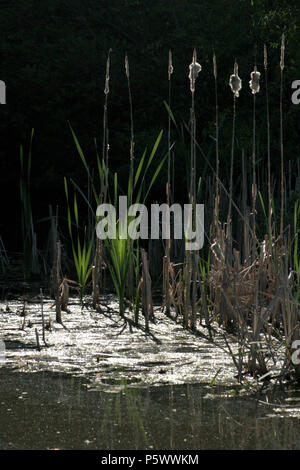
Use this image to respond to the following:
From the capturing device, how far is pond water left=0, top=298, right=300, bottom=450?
2615mm

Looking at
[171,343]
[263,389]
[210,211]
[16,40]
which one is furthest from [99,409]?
[16,40]

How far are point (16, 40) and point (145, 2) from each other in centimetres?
165

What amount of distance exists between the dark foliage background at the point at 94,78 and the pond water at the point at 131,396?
459 cm

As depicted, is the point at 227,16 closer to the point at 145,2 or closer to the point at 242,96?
the point at 242,96

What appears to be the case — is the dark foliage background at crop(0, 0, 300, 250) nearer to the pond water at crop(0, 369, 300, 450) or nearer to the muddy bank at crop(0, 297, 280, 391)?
the muddy bank at crop(0, 297, 280, 391)

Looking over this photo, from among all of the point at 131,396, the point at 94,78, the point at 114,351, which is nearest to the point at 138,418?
the point at 131,396

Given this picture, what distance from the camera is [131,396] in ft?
10.1

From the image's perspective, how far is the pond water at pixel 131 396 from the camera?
8.58 feet

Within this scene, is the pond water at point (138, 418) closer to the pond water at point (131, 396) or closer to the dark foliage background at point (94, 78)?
the pond water at point (131, 396)

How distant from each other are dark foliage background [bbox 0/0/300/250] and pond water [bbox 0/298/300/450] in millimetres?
4593

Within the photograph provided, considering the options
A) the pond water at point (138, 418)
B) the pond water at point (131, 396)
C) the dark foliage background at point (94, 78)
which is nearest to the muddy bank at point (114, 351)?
the pond water at point (131, 396)

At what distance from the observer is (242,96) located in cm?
877

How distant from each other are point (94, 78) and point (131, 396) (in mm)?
7090

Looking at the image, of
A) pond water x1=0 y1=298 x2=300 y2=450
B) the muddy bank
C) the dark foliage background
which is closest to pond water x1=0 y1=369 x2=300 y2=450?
pond water x1=0 y1=298 x2=300 y2=450
